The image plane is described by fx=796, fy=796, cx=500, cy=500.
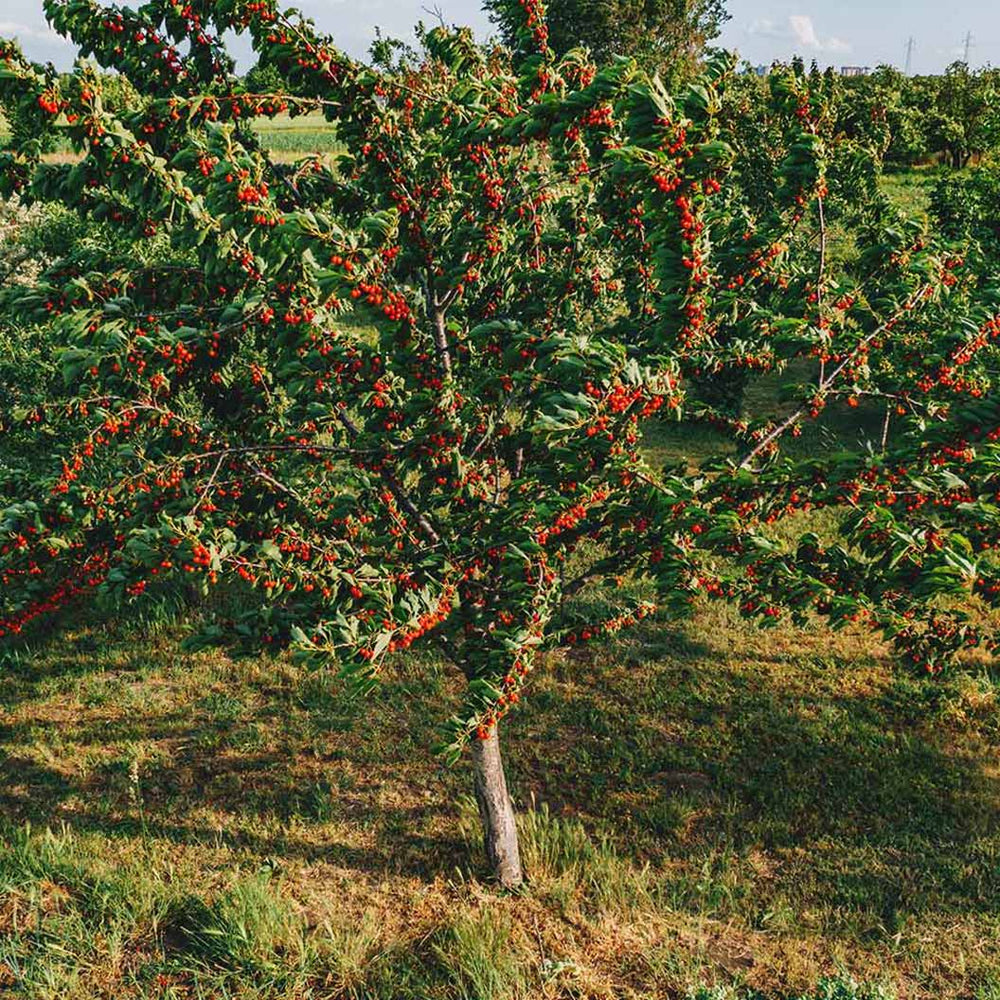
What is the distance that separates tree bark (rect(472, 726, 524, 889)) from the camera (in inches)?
254

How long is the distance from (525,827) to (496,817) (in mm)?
558

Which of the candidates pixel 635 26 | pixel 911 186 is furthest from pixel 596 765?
pixel 635 26

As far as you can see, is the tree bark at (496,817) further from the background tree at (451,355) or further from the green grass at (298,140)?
the green grass at (298,140)

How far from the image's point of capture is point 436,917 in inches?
251

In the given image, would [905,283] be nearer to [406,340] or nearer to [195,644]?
[406,340]

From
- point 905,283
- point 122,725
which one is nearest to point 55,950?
point 122,725

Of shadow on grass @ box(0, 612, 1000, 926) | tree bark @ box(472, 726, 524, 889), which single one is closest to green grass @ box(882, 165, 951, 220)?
shadow on grass @ box(0, 612, 1000, 926)

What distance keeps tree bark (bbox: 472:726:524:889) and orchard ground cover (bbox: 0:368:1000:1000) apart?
195 mm

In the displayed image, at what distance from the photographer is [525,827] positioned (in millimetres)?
6969

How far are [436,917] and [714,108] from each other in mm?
6023

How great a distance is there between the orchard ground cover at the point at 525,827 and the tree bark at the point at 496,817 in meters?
0.20

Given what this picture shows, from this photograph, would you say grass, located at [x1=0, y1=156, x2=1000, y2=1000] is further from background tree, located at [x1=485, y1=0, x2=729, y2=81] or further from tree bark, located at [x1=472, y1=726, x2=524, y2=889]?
background tree, located at [x1=485, y1=0, x2=729, y2=81]

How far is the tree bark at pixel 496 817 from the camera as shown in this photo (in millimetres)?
6453

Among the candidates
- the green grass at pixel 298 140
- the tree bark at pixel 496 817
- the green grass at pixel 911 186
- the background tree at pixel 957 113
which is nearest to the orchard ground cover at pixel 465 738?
the tree bark at pixel 496 817
